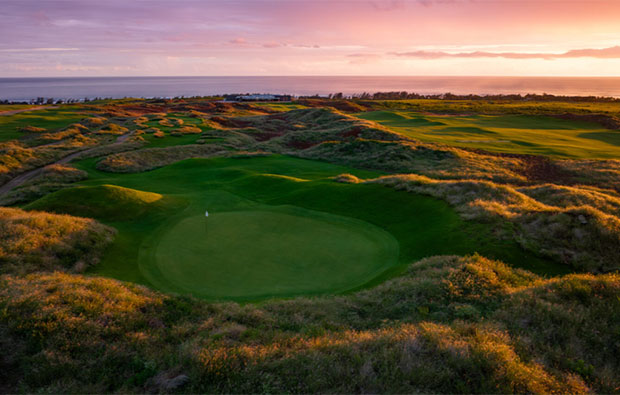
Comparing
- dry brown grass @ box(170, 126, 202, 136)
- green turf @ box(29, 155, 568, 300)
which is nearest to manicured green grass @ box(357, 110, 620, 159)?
green turf @ box(29, 155, 568, 300)

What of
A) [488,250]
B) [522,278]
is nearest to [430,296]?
[522,278]

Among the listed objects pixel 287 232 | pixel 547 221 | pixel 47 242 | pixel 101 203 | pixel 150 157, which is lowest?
pixel 287 232

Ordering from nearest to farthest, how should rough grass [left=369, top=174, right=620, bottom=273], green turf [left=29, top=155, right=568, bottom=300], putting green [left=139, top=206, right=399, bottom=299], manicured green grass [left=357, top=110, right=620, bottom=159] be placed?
1. putting green [left=139, top=206, right=399, bottom=299]
2. green turf [left=29, top=155, right=568, bottom=300]
3. rough grass [left=369, top=174, right=620, bottom=273]
4. manicured green grass [left=357, top=110, right=620, bottom=159]

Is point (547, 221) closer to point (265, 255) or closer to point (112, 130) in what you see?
point (265, 255)

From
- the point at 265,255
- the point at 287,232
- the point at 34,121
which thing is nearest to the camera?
the point at 265,255

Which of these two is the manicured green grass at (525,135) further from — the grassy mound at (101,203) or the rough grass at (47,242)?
the rough grass at (47,242)

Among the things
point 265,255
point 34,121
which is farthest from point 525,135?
point 34,121

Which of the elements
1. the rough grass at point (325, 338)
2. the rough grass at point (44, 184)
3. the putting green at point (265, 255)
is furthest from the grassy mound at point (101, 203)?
the rough grass at point (325, 338)

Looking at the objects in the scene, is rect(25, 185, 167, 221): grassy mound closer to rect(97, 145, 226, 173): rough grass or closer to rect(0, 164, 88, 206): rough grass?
rect(0, 164, 88, 206): rough grass
